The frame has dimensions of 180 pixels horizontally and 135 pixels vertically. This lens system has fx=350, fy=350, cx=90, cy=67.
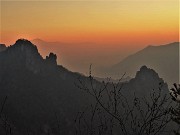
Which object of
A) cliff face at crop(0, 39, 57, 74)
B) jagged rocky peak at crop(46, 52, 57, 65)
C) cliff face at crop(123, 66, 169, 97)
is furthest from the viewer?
cliff face at crop(123, 66, 169, 97)

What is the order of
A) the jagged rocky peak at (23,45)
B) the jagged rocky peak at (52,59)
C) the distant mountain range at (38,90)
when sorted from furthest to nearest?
1. the jagged rocky peak at (52,59)
2. the jagged rocky peak at (23,45)
3. the distant mountain range at (38,90)

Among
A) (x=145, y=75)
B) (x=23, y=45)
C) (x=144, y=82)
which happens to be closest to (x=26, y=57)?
(x=23, y=45)

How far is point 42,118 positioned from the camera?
132125 millimetres

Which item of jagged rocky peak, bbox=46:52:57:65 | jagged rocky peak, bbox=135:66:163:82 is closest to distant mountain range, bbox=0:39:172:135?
jagged rocky peak, bbox=46:52:57:65

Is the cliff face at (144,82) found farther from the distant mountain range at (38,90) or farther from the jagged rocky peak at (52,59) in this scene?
the jagged rocky peak at (52,59)

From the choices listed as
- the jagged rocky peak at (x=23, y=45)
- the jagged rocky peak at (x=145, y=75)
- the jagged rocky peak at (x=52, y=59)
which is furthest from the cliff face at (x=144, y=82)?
the jagged rocky peak at (x=23, y=45)

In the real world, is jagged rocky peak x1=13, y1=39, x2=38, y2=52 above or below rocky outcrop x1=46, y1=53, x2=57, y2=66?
above

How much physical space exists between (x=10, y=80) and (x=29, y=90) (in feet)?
28.8

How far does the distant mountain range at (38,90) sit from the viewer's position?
421ft

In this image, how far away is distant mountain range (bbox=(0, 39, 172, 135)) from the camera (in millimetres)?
128250

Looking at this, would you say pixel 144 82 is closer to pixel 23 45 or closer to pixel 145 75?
pixel 145 75

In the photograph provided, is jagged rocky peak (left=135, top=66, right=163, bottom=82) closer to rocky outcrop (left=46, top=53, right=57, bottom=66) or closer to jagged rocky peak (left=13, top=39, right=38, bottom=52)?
rocky outcrop (left=46, top=53, right=57, bottom=66)

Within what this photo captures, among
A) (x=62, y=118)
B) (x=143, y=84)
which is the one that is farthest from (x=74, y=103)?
(x=143, y=84)

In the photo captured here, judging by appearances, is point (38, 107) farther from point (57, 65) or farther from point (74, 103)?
point (57, 65)
